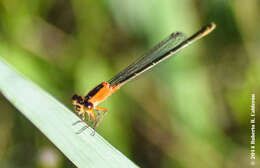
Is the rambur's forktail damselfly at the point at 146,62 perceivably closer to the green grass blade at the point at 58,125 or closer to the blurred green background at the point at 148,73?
the blurred green background at the point at 148,73

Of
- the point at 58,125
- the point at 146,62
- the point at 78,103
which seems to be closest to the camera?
the point at 58,125

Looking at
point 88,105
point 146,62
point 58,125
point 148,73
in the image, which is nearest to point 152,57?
point 146,62

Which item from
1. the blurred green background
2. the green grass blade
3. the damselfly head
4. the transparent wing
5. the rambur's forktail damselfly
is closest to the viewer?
the green grass blade

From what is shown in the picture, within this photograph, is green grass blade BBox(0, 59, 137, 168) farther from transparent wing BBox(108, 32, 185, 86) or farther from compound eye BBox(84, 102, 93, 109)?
transparent wing BBox(108, 32, 185, 86)

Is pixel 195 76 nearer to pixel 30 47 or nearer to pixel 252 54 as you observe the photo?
pixel 252 54

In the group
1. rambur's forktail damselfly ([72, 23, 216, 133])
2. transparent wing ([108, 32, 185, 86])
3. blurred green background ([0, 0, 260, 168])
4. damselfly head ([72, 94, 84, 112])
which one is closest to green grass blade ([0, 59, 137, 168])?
damselfly head ([72, 94, 84, 112])

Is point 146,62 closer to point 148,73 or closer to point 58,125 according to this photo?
point 148,73
